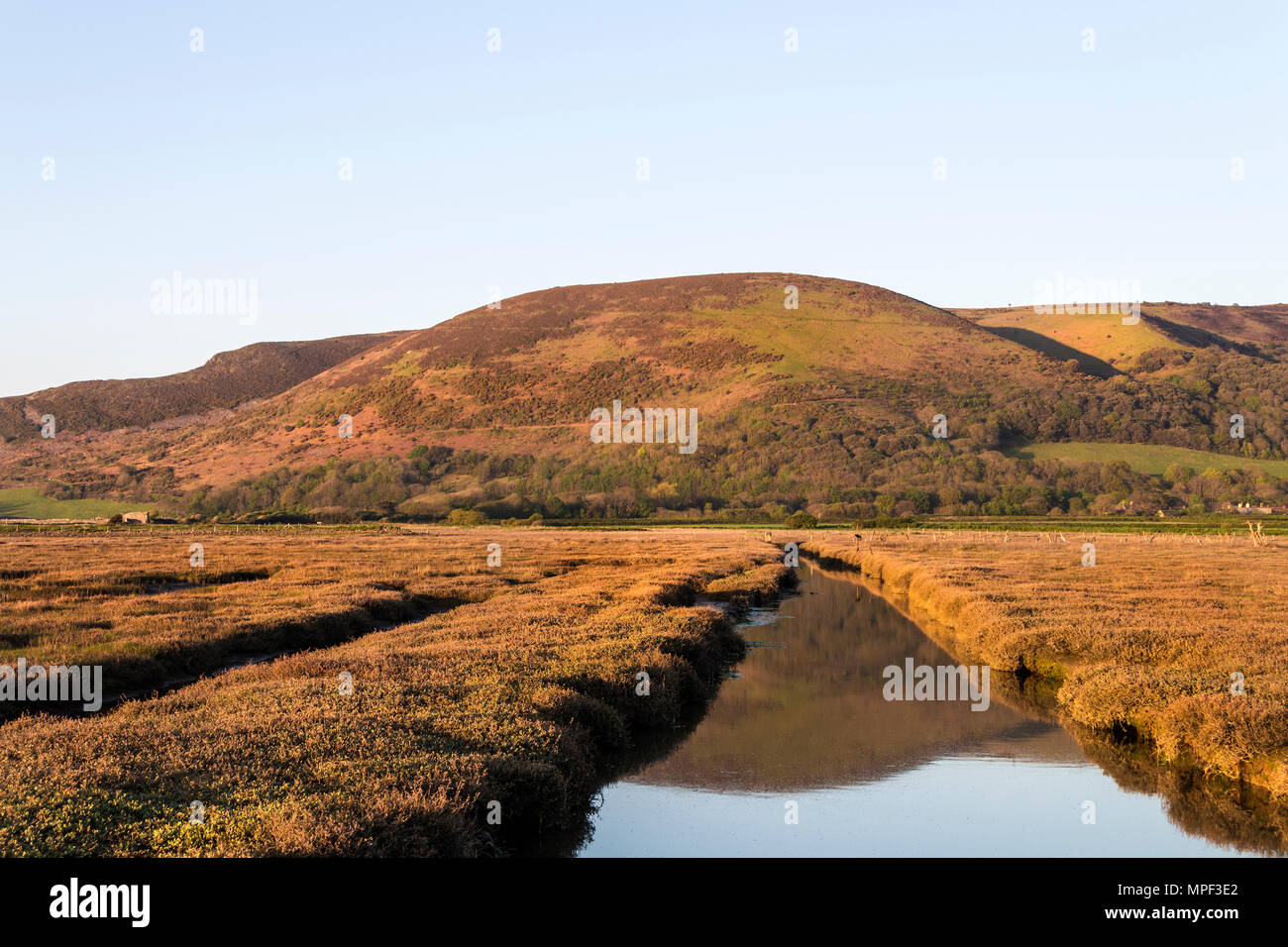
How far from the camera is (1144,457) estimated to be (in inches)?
6511

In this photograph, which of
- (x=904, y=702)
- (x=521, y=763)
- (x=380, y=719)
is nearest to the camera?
(x=521, y=763)

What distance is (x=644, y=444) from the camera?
17912 cm

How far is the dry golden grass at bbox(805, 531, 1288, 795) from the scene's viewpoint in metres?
16.6

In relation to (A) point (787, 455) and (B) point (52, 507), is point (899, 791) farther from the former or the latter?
(B) point (52, 507)

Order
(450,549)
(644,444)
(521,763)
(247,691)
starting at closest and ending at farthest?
(521,763)
(247,691)
(450,549)
(644,444)

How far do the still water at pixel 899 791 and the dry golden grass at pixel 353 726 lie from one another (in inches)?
52.9

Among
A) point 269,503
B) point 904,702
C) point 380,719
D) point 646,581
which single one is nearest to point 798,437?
point 269,503

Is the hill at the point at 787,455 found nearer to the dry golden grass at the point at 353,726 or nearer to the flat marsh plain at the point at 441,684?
the flat marsh plain at the point at 441,684

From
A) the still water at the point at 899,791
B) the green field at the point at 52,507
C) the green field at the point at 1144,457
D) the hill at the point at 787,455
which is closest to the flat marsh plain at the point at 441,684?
the still water at the point at 899,791

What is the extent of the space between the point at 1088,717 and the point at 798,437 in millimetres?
150011

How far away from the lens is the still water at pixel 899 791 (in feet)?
46.1

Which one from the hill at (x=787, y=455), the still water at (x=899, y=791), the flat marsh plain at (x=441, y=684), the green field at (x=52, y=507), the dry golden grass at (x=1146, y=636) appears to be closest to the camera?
the flat marsh plain at (x=441, y=684)

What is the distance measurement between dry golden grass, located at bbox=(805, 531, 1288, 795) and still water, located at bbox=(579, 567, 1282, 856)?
2.78 ft
